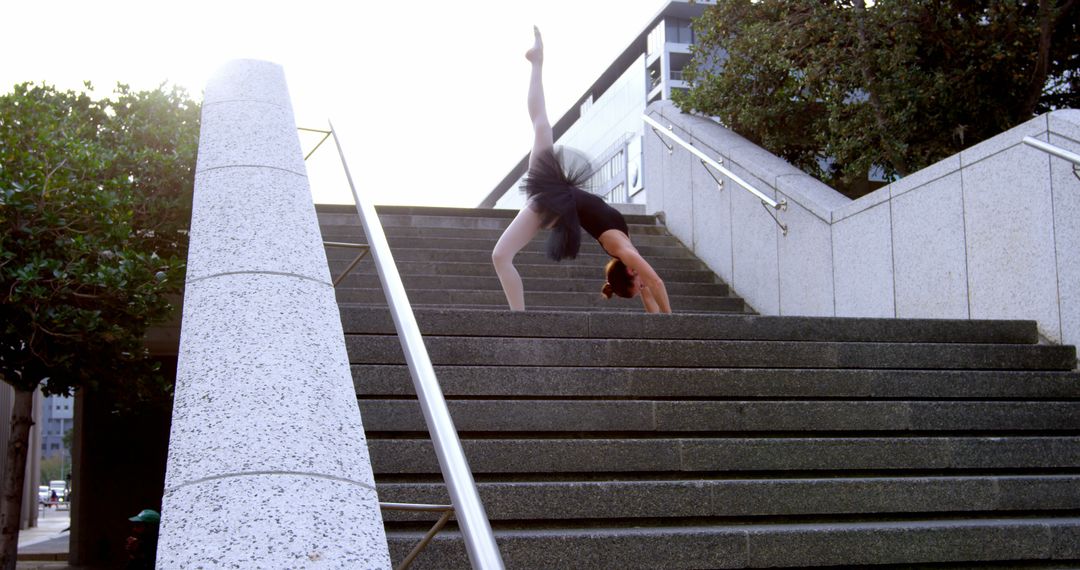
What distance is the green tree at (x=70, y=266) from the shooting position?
8.28 meters

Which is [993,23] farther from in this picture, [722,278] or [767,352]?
[767,352]

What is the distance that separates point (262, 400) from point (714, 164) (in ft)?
24.3

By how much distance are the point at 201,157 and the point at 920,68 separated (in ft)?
26.4

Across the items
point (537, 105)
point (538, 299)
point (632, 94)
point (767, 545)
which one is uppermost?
point (632, 94)

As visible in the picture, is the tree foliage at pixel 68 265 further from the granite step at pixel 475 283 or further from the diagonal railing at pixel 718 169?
the diagonal railing at pixel 718 169

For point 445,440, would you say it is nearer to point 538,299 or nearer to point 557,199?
point 557,199

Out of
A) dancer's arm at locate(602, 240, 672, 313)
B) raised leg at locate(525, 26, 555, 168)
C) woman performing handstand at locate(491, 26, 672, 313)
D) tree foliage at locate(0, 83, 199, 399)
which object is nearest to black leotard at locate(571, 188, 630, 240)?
woman performing handstand at locate(491, 26, 672, 313)

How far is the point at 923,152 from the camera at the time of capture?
960 cm

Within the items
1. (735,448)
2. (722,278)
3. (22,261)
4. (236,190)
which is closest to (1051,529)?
(735,448)

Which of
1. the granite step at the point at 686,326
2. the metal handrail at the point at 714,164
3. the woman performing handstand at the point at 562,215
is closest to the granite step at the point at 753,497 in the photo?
the granite step at the point at 686,326

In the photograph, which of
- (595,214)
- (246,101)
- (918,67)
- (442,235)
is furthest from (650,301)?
(918,67)

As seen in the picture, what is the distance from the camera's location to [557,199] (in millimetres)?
6676

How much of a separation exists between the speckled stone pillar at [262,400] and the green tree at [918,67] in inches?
284

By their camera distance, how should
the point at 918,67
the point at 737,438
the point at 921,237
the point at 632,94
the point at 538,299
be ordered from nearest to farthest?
the point at 737,438, the point at 921,237, the point at 538,299, the point at 918,67, the point at 632,94
